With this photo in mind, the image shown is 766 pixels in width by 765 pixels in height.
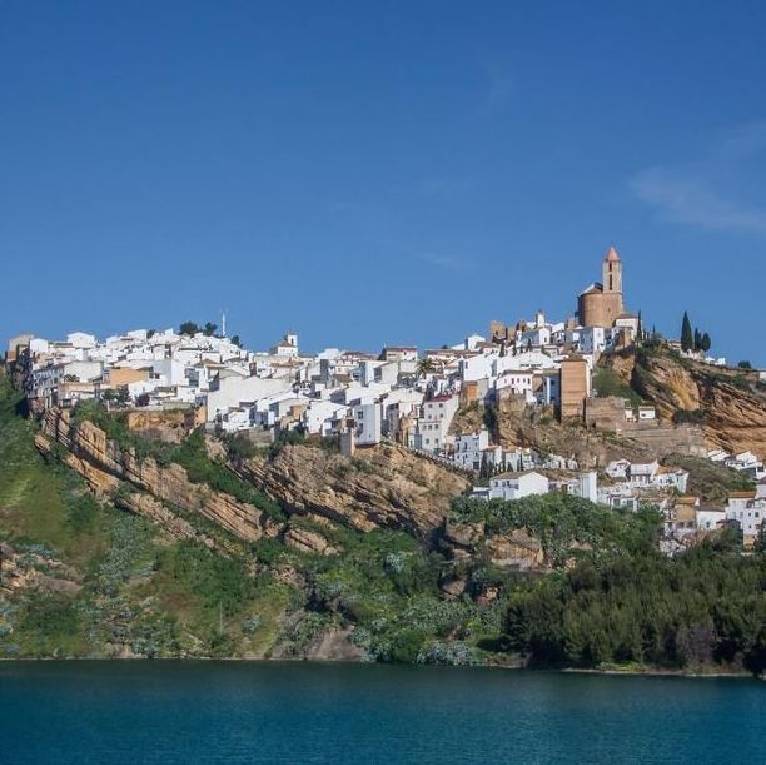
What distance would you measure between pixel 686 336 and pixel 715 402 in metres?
7.59

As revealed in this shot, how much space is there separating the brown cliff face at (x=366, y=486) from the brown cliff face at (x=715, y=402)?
388 inches

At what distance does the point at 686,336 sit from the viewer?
262ft

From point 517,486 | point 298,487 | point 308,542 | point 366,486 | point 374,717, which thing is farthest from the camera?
point 298,487

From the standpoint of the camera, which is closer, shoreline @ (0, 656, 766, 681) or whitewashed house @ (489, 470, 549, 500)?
shoreline @ (0, 656, 766, 681)

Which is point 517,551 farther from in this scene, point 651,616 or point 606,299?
point 606,299

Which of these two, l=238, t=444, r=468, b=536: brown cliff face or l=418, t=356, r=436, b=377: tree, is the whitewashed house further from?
l=418, t=356, r=436, b=377: tree

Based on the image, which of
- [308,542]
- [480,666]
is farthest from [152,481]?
[480,666]

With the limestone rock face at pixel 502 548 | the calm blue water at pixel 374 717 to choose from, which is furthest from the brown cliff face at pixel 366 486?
the calm blue water at pixel 374 717

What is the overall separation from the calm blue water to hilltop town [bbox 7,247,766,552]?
42.5 feet

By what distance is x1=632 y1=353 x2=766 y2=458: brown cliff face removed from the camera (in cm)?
7262

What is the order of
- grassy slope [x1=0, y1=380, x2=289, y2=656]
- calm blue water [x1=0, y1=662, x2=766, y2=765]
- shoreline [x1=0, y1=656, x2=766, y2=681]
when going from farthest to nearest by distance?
grassy slope [x1=0, y1=380, x2=289, y2=656] → shoreline [x1=0, y1=656, x2=766, y2=681] → calm blue water [x1=0, y1=662, x2=766, y2=765]

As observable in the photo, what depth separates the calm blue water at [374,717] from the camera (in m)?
42.5

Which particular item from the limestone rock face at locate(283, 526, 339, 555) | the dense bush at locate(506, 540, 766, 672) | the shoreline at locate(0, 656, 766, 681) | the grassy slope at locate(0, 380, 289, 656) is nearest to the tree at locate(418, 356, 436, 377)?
the limestone rock face at locate(283, 526, 339, 555)

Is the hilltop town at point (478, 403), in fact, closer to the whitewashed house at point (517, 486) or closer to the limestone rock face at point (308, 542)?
the whitewashed house at point (517, 486)
